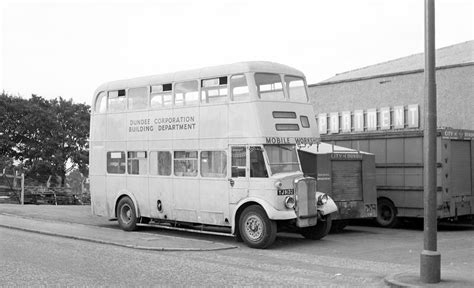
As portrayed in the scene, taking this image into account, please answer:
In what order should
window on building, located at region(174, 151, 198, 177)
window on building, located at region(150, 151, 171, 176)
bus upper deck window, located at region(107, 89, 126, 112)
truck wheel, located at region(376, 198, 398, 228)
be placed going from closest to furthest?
window on building, located at region(174, 151, 198, 177)
window on building, located at region(150, 151, 171, 176)
bus upper deck window, located at region(107, 89, 126, 112)
truck wheel, located at region(376, 198, 398, 228)

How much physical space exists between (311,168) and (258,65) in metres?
3.85

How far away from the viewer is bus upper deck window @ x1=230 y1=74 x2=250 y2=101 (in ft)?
45.4

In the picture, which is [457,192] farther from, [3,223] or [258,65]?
[3,223]

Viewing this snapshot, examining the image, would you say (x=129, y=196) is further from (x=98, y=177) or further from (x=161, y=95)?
(x=161, y=95)

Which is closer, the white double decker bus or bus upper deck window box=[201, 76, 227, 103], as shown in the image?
the white double decker bus

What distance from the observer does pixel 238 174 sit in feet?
45.6

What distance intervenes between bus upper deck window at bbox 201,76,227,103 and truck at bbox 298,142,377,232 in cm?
307

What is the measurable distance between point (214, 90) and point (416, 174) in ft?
23.3

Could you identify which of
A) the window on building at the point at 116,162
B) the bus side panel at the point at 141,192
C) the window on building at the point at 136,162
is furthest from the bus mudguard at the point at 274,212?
the window on building at the point at 116,162

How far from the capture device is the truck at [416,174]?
17125 mm

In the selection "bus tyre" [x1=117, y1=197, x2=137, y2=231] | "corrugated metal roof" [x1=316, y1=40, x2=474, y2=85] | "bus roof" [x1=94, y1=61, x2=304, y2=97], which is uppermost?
"corrugated metal roof" [x1=316, y1=40, x2=474, y2=85]

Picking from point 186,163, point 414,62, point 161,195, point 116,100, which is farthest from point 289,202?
Answer: point 414,62

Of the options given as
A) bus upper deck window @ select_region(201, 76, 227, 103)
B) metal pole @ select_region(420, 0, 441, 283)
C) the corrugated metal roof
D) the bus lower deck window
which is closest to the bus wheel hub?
the bus lower deck window

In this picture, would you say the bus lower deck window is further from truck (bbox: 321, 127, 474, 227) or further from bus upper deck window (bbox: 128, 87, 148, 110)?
truck (bbox: 321, 127, 474, 227)
